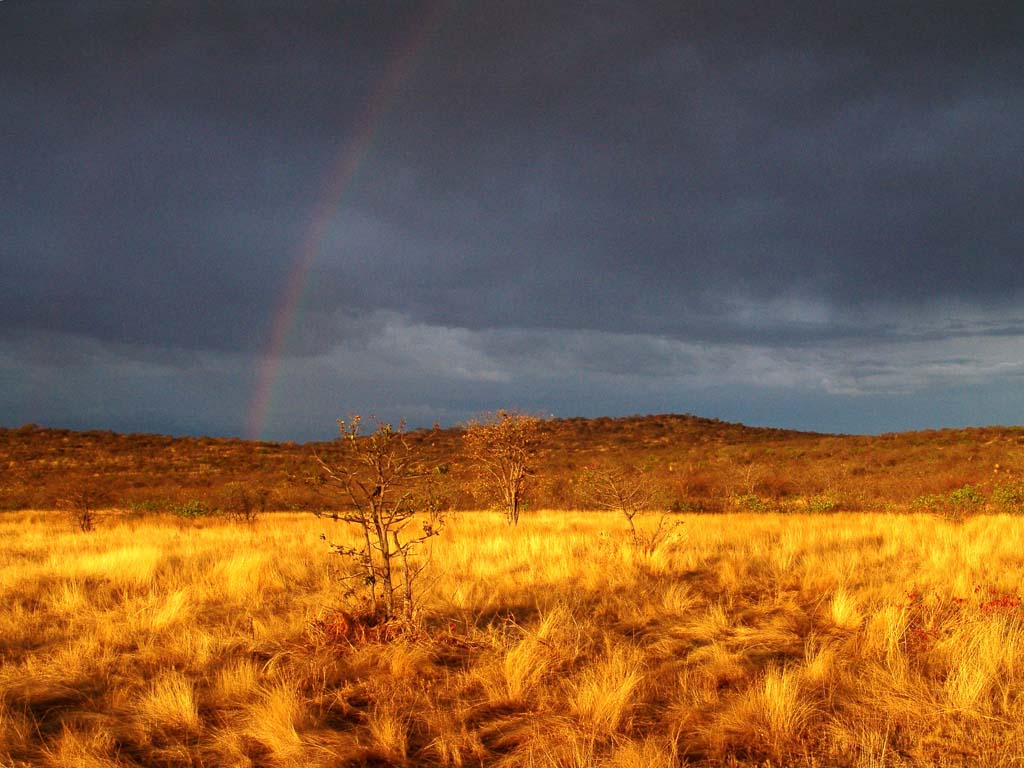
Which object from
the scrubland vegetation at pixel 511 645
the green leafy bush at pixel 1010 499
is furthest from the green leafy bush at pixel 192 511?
the green leafy bush at pixel 1010 499

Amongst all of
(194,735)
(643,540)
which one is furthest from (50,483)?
(194,735)

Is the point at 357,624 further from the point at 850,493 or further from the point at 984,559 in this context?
the point at 850,493

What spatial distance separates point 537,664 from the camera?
5.68 meters

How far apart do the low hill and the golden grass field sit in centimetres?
927

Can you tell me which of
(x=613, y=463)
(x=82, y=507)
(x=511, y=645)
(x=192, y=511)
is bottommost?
(x=192, y=511)

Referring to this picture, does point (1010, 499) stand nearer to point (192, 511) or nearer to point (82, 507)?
point (192, 511)

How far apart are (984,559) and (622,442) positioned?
50.1m

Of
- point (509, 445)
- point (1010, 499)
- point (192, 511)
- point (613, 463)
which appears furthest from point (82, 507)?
point (1010, 499)

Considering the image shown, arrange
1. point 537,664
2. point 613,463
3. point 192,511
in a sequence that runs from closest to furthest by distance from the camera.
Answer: point 537,664
point 192,511
point 613,463

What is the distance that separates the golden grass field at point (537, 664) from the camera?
14.4 feet

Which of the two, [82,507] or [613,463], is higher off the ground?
[613,463]

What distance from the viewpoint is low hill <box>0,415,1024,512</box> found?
84.5 ft

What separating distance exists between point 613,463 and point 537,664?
3510cm

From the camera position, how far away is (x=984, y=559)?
1020 cm
